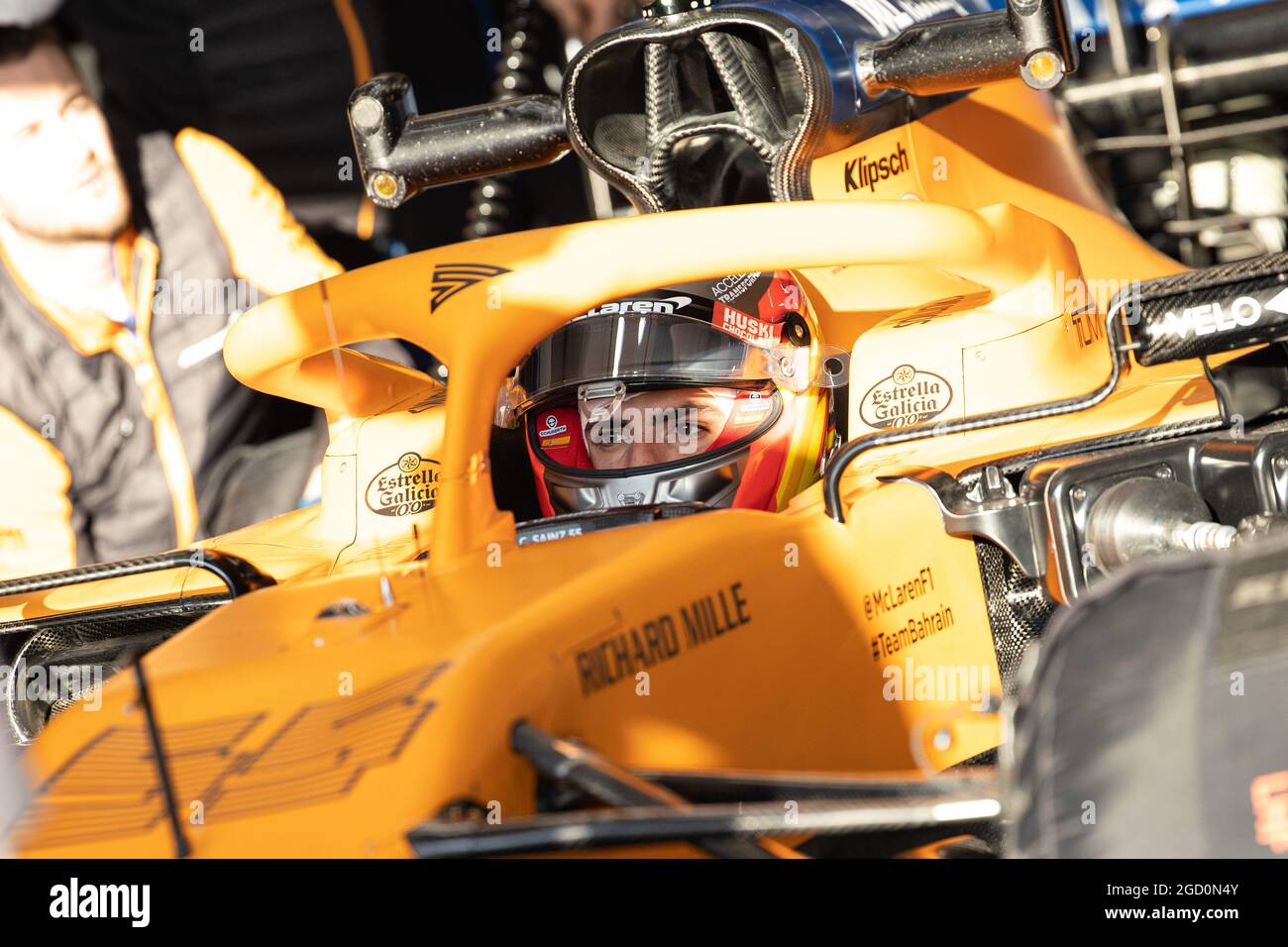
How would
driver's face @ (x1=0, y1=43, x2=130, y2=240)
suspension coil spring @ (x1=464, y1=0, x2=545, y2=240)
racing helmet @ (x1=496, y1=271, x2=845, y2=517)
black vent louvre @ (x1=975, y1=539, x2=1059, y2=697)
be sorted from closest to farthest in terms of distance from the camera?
black vent louvre @ (x1=975, y1=539, x2=1059, y2=697) → racing helmet @ (x1=496, y1=271, x2=845, y2=517) → driver's face @ (x1=0, y1=43, x2=130, y2=240) → suspension coil spring @ (x1=464, y1=0, x2=545, y2=240)

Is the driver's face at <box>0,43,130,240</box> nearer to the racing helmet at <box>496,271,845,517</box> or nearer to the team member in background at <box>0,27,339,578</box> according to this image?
the team member in background at <box>0,27,339,578</box>

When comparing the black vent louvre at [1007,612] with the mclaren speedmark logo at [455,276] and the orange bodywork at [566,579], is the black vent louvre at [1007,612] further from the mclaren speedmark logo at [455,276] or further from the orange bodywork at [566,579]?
the mclaren speedmark logo at [455,276]

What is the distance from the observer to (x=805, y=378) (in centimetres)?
300

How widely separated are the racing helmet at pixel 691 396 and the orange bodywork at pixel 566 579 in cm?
16

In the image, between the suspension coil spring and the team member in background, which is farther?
the suspension coil spring

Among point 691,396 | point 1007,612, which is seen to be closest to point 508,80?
point 691,396

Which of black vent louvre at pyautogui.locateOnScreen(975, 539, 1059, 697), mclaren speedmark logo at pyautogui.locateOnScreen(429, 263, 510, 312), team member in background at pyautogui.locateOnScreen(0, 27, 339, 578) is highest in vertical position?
team member in background at pyautogui.locateOnScreen(0, 27, 339, 578)

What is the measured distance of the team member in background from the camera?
5180mm

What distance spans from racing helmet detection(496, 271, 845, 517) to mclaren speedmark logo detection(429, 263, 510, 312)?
15.1 inches

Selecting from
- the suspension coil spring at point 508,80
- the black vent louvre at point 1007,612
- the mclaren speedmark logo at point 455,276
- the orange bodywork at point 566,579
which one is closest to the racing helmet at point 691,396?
the orange bodywork at point 566,579

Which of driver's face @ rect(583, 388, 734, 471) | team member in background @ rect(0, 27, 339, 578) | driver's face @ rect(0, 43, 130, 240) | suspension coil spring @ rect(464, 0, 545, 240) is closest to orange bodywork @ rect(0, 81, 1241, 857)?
driver's face @ rect(583, 388, 734, 471)

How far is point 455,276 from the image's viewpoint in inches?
101

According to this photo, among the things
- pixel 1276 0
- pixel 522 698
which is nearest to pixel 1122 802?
pixel 522 698

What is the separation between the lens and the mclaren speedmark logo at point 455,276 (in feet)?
8.34
